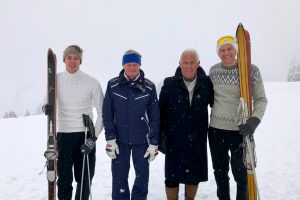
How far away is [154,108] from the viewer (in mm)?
4043

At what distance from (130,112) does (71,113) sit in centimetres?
92

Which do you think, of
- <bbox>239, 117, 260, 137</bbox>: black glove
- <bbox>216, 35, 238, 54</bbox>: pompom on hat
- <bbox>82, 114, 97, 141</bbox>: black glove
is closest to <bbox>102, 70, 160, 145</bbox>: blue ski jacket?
<bbox>82, 114, 97, 141</bbox>: black glove

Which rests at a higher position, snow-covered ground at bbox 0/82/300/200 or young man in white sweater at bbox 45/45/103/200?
young man in white sweater at bbox 45/45/103/200

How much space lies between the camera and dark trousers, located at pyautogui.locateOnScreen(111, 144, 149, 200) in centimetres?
405

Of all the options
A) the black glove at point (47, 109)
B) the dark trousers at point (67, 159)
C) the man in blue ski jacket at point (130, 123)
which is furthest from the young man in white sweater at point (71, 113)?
the man in blue ski jacket at point (130, 123)

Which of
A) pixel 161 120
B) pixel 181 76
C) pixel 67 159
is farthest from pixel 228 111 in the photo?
pixel 67 159

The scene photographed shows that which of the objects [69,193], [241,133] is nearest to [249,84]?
[241,133]

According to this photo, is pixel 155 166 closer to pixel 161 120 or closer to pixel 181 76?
pixel 161 120

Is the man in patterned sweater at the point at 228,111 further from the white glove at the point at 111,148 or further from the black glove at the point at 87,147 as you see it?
the black glove at the point at 87,147

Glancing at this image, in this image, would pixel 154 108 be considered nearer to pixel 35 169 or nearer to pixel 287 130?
pixel 35 169

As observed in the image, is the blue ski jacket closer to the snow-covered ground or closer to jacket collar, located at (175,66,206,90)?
jacket collar, located at (175,66,206,90)

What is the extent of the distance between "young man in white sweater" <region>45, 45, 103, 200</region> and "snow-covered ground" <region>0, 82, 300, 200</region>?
56.7 inches

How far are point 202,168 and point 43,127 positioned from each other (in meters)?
13.0

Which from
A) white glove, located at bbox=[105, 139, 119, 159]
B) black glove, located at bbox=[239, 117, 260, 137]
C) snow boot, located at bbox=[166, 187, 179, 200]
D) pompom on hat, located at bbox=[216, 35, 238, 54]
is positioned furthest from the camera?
snow boot, located at bbox=[166, 187, 179, 200]
